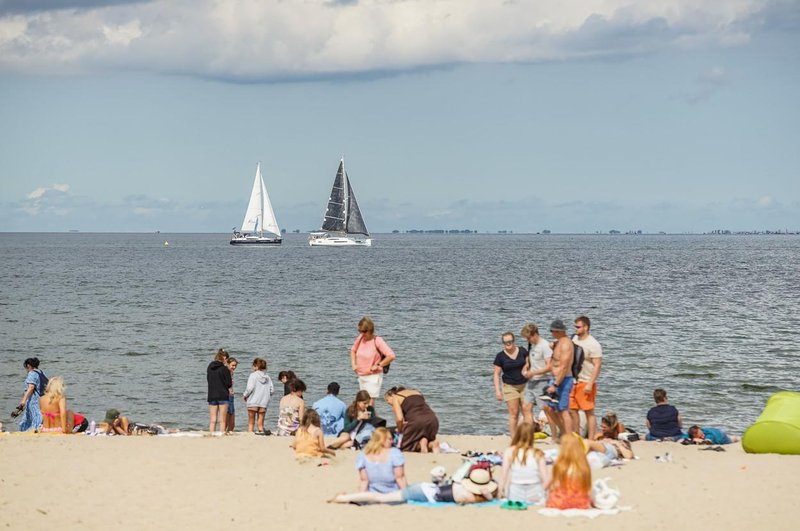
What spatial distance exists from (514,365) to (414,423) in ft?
5.92

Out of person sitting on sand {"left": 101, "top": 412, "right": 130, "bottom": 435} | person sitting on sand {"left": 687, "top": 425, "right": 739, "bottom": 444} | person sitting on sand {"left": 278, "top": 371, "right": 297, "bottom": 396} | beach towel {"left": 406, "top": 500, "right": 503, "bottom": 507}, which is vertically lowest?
beach towel {"left": 406, "top": 500, "right": 503, "bottom": 507}

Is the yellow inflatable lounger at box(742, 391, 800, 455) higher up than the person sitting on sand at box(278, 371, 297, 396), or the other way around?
the person sitting on sand at box(278, 371, 297, 396)

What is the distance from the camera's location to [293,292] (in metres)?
64.6

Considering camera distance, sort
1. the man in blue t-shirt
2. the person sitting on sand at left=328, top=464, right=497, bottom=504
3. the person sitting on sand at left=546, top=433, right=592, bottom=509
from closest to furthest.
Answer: the person sitting on sand at left=546, top=433, right=592, bottom=509 → the person sitting on sand at left=328, top=464, right=497, bottom=504 → the man in blue t-shirt

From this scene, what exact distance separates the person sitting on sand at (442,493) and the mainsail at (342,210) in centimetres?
11894

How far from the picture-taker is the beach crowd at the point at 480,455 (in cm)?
1245

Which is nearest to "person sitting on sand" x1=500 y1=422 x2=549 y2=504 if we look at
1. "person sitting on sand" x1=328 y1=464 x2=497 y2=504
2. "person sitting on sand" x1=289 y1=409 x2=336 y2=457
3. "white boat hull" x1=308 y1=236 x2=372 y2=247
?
"person sitting on sand" x1=328 y1=464 x2=497 y2=504

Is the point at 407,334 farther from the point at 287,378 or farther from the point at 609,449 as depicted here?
the point at 609,449

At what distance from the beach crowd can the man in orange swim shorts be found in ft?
0.05

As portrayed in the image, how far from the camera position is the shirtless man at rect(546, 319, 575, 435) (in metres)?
14.8

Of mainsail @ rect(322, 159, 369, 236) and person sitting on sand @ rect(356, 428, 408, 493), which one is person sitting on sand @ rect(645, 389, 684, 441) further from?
mainsail @ rect(322, 159, 369, 236)

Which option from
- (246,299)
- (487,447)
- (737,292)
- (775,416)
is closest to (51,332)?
(246,299)

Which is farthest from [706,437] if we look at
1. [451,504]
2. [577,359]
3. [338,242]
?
[338,242]

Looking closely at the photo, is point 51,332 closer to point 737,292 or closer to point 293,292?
point 293,292
